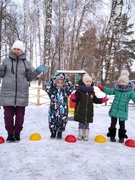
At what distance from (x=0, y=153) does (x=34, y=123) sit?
2.15m

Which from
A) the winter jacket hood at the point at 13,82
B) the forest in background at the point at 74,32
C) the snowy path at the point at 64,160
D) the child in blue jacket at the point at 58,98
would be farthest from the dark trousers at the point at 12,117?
the forest in background at the point at 74,32

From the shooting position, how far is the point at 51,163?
256 centimetres

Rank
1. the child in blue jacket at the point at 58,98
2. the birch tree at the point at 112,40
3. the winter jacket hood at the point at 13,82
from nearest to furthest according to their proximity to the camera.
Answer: the winter jacket hood at the point at 13,82 < the child in blue jacket at the point at 58,98 < the birch tree at the point at 112,40

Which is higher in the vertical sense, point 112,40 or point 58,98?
point 112,40

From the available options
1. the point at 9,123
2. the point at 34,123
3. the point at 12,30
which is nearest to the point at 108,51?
the point at 34,123

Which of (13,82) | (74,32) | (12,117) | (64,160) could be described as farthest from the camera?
(74,32)

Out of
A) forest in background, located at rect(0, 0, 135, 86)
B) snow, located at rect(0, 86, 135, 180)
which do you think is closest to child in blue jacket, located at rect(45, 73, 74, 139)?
snow, located at rect(0, 86, 135, 180)

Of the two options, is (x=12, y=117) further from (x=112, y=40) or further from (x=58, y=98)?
(x=112, y=40)

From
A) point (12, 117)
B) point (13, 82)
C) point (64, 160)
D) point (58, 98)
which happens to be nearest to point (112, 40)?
point (58, 98)

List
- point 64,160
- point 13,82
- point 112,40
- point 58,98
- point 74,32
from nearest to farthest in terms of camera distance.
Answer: point 64,160
point 13,82
point 58,98
point 112,40
point 74,32

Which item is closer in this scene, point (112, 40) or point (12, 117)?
point (12, 117)

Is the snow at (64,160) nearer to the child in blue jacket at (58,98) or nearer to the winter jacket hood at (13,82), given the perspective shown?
the child in blue jacket at (58,98)

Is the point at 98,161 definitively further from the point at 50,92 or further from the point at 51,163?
the point at 50,92

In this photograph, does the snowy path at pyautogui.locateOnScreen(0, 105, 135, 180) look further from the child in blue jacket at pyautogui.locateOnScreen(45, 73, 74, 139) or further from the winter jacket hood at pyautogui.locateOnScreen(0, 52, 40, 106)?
the winter jacket hood at pyautogui.locateOnScreen(0, 52, 40, 106)
